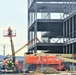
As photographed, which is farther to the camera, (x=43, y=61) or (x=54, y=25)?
(x=54, y=25)

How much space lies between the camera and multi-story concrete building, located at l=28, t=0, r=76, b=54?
49344 millimetres

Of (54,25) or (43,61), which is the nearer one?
(43,61)

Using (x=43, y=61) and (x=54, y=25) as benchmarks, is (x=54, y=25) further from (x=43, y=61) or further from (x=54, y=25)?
(x=43, y=61)

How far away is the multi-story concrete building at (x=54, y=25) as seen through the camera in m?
49.3

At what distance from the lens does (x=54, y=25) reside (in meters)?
53.7

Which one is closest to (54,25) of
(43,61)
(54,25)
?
(54,25)

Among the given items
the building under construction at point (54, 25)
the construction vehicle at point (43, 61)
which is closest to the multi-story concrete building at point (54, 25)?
the building under construction at point (54, 25)

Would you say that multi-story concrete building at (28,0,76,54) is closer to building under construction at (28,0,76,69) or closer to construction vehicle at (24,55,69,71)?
building under construction at (28,0,76,69)

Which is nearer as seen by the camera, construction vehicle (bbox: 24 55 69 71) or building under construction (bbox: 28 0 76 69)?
construction vehicle (bbox: 24 55 69 71)

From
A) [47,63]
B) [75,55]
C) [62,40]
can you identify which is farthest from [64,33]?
[47,63]

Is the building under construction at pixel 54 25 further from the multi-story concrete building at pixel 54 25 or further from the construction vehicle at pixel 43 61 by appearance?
the construction vehicle at pixel 43 61

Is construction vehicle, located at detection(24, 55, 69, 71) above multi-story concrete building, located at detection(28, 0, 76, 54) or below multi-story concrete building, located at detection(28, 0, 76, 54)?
below

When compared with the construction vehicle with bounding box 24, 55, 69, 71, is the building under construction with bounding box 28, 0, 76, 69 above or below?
above

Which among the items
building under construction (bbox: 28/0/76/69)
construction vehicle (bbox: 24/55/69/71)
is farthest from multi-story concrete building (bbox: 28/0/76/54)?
construction vehicle (bbox: 24/55/69/71)
